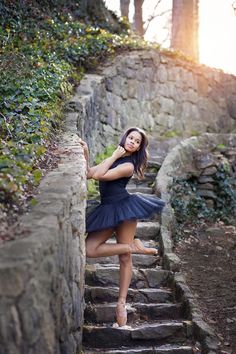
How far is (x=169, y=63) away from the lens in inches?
469

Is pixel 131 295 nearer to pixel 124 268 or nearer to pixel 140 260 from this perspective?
pixel 140 260

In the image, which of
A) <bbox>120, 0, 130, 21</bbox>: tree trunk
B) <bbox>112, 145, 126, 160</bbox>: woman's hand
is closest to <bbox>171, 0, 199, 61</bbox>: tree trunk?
<bbox>120, 0, 130, 21</bbox>: tree trunk

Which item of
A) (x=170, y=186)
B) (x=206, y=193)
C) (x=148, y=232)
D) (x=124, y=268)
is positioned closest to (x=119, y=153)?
(x=124, y=268)

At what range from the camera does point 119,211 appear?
4383 mm

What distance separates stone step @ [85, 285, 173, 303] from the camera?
506 centimetres

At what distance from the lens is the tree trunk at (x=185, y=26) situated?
14.0 meters

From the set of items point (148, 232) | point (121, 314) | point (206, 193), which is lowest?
point (121, 314)

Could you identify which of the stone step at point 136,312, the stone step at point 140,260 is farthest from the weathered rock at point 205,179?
the stone step at point 136,312

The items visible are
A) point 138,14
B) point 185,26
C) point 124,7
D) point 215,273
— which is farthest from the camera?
point 138,14

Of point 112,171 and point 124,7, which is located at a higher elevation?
point 124,7

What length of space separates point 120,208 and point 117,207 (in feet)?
0.11

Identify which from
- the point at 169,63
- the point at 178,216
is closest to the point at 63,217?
the point at 178,216

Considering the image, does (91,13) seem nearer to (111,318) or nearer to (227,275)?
(227,275)

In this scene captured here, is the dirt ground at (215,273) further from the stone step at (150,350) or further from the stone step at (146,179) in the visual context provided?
the stone step at (146,179)
